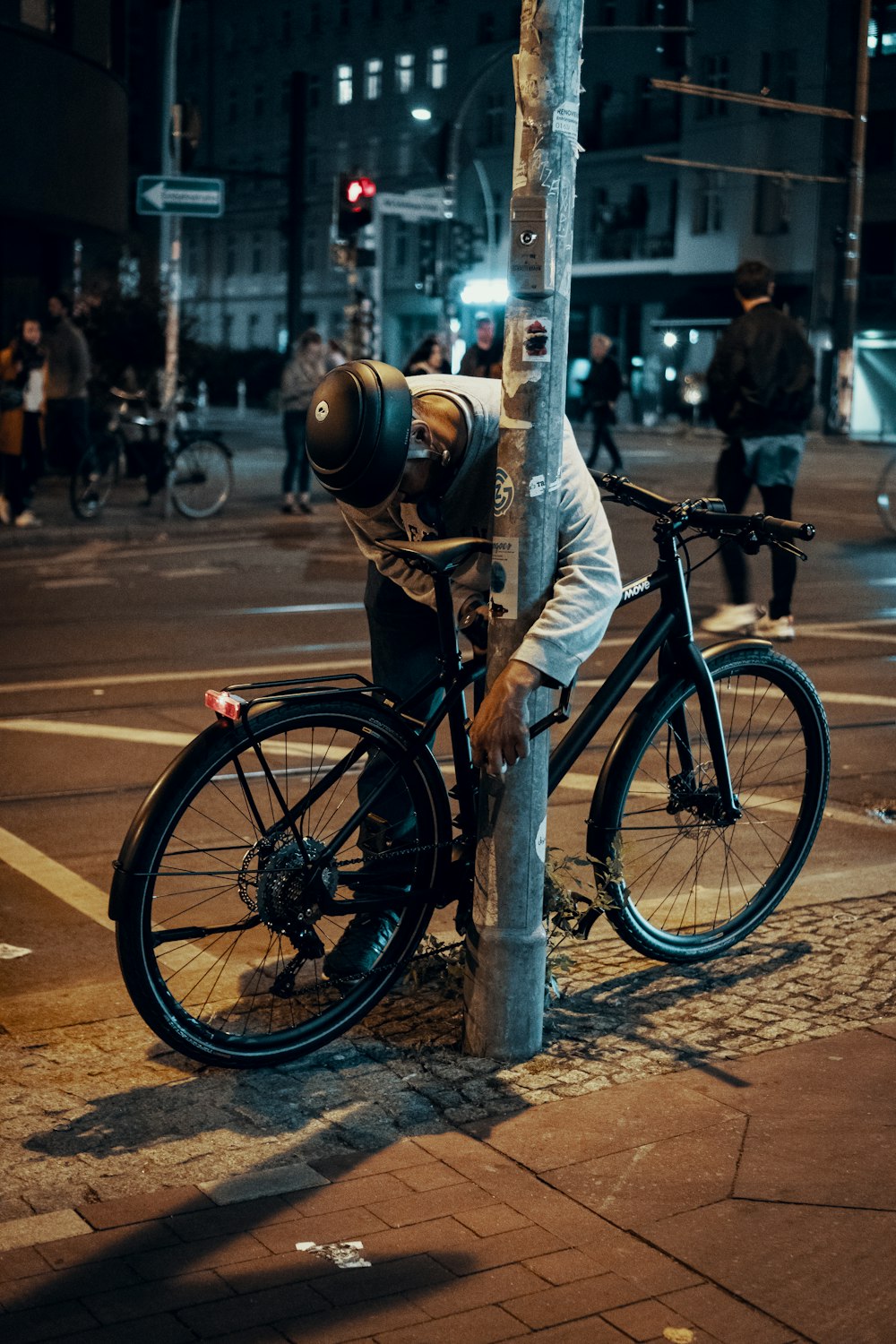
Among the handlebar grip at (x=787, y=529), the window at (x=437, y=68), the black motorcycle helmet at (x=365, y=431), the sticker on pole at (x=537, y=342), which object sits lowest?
the handlebar grip at (x=787, y=529)

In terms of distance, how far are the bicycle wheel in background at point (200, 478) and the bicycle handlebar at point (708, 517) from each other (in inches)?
567

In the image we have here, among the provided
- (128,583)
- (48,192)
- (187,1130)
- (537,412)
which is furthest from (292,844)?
(48,192)

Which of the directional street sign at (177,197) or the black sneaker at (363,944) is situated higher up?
the directional street sign at (177,197)

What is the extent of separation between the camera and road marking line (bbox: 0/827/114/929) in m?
5.55

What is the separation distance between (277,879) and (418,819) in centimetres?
40

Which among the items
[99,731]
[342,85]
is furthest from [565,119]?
[342,85]

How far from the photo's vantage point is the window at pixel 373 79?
246 feet

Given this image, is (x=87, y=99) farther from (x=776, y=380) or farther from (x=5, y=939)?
(x=5, y=939)

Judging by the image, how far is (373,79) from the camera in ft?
247

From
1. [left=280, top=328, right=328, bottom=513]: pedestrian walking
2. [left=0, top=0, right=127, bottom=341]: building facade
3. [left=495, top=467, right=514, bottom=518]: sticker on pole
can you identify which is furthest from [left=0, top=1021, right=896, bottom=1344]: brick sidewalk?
[left=0, top=0, right=127, bottom=341]: building facade

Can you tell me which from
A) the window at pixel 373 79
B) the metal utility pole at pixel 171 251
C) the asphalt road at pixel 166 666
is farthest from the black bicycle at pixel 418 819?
the window at pixel 373 79

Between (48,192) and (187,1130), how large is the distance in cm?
2014

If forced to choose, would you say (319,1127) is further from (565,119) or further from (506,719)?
(565,119)

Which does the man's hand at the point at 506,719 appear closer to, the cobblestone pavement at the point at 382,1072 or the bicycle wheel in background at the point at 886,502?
the cobblestone pavement at the point at 382,1072
